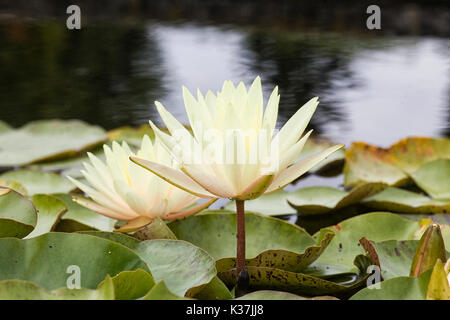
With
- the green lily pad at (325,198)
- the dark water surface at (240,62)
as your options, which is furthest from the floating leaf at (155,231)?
the dark water surface at (240,62)

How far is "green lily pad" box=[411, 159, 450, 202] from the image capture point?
5.05 feet

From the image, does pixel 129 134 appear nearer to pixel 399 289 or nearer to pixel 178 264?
pixel 178 264

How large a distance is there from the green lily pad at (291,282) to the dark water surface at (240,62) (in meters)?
1.28

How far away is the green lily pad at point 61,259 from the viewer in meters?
0.82

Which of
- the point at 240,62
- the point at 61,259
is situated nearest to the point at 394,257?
the point at 61,259


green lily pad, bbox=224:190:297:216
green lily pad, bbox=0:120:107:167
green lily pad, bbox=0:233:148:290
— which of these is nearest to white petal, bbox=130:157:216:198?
green lily pad, bbox=0:233:148:290

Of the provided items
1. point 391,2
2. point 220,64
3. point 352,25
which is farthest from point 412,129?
point 391,2

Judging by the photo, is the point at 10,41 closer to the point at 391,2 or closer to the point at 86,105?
the point at 86,105

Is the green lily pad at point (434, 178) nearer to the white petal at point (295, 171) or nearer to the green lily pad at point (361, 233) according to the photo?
the green lily pad at point (361, 233)

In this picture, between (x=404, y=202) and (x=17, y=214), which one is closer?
(x=17, y=214)

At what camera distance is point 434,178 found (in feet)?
5.15

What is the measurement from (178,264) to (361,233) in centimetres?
43

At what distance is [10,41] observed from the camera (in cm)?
421
